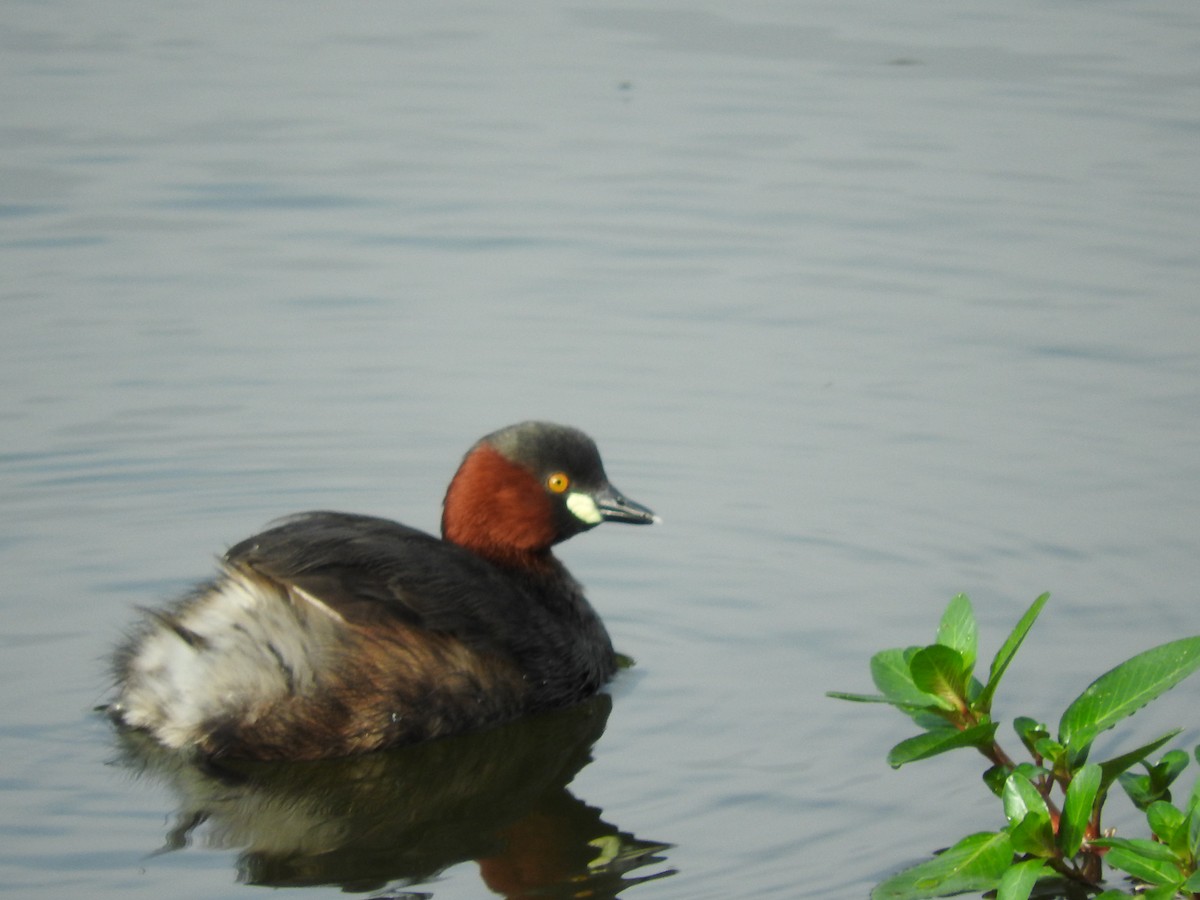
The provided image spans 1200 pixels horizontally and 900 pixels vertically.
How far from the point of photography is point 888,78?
12688mm

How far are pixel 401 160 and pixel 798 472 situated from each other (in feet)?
15.2

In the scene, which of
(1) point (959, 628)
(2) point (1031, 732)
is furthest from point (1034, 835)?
(1) point (959, 628)

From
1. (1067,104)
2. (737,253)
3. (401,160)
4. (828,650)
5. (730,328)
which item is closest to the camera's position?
(828,650)

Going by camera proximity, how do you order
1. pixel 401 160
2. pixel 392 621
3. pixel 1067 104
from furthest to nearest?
pixel 1067 104
pixel 401 160
pixel 392 621

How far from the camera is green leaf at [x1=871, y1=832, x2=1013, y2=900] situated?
13.1 ft

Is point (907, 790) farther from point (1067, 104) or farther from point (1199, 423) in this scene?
point (1067, 104)

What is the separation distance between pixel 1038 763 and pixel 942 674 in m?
0.36

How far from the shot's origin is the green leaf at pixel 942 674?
3910mm

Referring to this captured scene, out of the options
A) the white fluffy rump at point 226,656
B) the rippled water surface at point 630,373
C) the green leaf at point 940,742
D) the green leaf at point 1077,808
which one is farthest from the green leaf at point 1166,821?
the white fluffy rump at point 226,656

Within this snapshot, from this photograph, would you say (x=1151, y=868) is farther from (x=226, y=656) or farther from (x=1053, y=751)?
(x=226, y=656)

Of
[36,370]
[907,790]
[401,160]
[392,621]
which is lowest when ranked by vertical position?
[907,790]

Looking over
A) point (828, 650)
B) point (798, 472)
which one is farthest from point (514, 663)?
point (798, 472)

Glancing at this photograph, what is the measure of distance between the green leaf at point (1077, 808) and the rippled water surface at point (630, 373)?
561 mm

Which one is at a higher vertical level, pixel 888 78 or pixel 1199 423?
pixel 888 78
